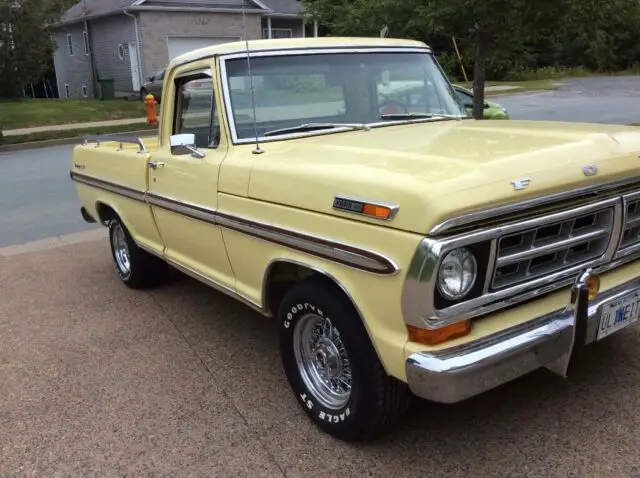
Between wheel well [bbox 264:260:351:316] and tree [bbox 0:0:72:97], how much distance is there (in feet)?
89.8

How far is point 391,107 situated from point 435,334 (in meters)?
2.13

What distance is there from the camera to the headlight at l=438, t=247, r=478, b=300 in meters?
2.58

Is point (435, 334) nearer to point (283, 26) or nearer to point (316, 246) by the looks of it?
point (316, 246)

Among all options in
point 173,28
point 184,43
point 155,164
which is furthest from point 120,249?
point 184,43

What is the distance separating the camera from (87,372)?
4.13 meters

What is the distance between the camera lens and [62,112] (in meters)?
21.8

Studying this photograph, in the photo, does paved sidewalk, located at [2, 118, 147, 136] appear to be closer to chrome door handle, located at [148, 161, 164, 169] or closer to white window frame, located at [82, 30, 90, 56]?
white window frame, located at [82, 30, 90, 56]

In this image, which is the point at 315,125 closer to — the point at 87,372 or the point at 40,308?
the point at 87,372

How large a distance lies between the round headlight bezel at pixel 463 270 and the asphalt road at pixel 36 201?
244 inches

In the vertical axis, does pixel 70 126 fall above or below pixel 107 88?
below

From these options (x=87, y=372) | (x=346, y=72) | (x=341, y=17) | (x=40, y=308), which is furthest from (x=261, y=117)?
(x=341, y=17)

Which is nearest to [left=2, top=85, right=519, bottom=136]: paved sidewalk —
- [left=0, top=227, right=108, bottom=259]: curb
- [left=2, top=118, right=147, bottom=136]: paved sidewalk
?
[left=2, top=118, right=147, bottom=136]: paved sidewalk

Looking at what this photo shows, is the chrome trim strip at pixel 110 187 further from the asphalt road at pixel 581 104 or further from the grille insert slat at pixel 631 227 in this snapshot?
the asphalt road at pixel 581 104

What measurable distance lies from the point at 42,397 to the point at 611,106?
70.1 ft
